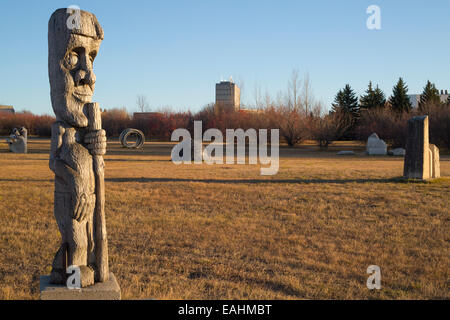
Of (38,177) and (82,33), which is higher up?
(82,33)

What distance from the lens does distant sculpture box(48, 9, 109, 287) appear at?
12.5 feet

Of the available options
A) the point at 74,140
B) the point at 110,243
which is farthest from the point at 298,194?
the point at 74,140

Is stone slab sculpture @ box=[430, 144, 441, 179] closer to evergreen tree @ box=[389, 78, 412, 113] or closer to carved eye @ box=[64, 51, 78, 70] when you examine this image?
carved eye @ box=[64, 51, 78, 70]

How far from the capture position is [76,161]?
3838 millimetres

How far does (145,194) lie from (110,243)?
457 centimetres

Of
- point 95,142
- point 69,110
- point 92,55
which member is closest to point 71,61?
point 92,55

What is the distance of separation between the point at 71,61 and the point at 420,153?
12.7 m

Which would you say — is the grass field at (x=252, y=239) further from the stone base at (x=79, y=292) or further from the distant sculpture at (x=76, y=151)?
the distant sculpture at (x=76, y=151)

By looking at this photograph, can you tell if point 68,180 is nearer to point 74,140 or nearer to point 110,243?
point 74,140

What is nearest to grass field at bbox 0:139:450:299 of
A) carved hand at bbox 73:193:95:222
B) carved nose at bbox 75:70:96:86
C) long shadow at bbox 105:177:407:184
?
long shadow at bbox 105:177:407:184

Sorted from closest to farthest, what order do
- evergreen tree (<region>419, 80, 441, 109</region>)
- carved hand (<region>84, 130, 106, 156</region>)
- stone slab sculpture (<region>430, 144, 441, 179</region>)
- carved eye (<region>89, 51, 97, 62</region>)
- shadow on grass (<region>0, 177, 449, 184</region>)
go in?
1. carved hand (<region>84, 130, 106, 156</region>)
2. carved eye (<region>89, 51, 97, 62</region>)
3. shadow on grass (<region>0, 177, 449, 184</region>)
4. stone slab sculpture (<region>430, 144, 441, 179</region>)
5. evergreen tree (<region>419, 80, 441, 109</region>)

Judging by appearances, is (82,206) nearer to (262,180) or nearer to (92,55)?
(92,55)

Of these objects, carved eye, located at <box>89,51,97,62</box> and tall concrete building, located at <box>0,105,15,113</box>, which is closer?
carved eye, located at <box>89,51,97,62</box>

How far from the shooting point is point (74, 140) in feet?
12.9
